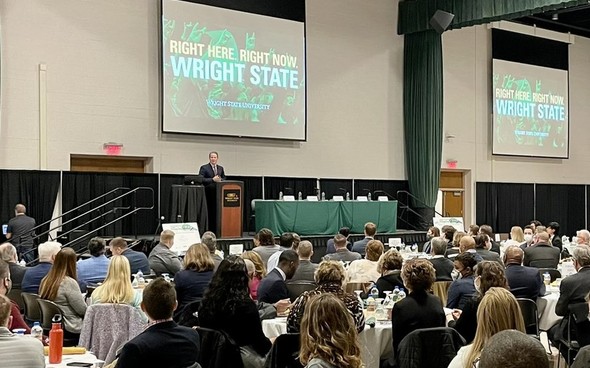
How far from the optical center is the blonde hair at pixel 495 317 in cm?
364

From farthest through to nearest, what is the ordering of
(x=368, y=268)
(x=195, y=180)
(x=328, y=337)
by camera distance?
(x=195, y=180) → (x=368, y=268) → (x=328, y=337)

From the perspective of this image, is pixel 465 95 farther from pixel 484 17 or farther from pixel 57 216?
pixel 57 216

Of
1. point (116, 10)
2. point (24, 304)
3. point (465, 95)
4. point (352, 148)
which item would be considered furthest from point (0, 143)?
point (465, 95)

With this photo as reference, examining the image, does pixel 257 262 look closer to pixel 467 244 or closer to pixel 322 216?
pixel 467 244

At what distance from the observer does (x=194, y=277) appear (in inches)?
241

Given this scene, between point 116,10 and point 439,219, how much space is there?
8188 mm

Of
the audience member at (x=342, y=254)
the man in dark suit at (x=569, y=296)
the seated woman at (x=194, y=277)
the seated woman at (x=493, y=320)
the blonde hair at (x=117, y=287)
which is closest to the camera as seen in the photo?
the seated woman at (x=493, y=320)

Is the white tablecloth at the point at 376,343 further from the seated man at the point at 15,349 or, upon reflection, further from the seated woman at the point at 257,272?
the seated man at the point at 15,349

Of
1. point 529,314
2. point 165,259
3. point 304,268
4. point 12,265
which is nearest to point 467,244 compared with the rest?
point 304,268

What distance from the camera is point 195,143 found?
49.0ft

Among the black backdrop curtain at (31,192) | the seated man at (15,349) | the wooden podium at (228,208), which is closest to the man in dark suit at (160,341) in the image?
the seated man at (15,349)

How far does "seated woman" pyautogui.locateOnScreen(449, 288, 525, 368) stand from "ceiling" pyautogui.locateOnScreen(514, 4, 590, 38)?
1825 cm

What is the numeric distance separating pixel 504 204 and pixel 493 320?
17952 mm

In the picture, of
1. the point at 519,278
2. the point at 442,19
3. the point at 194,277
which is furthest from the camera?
the point at 442,19
